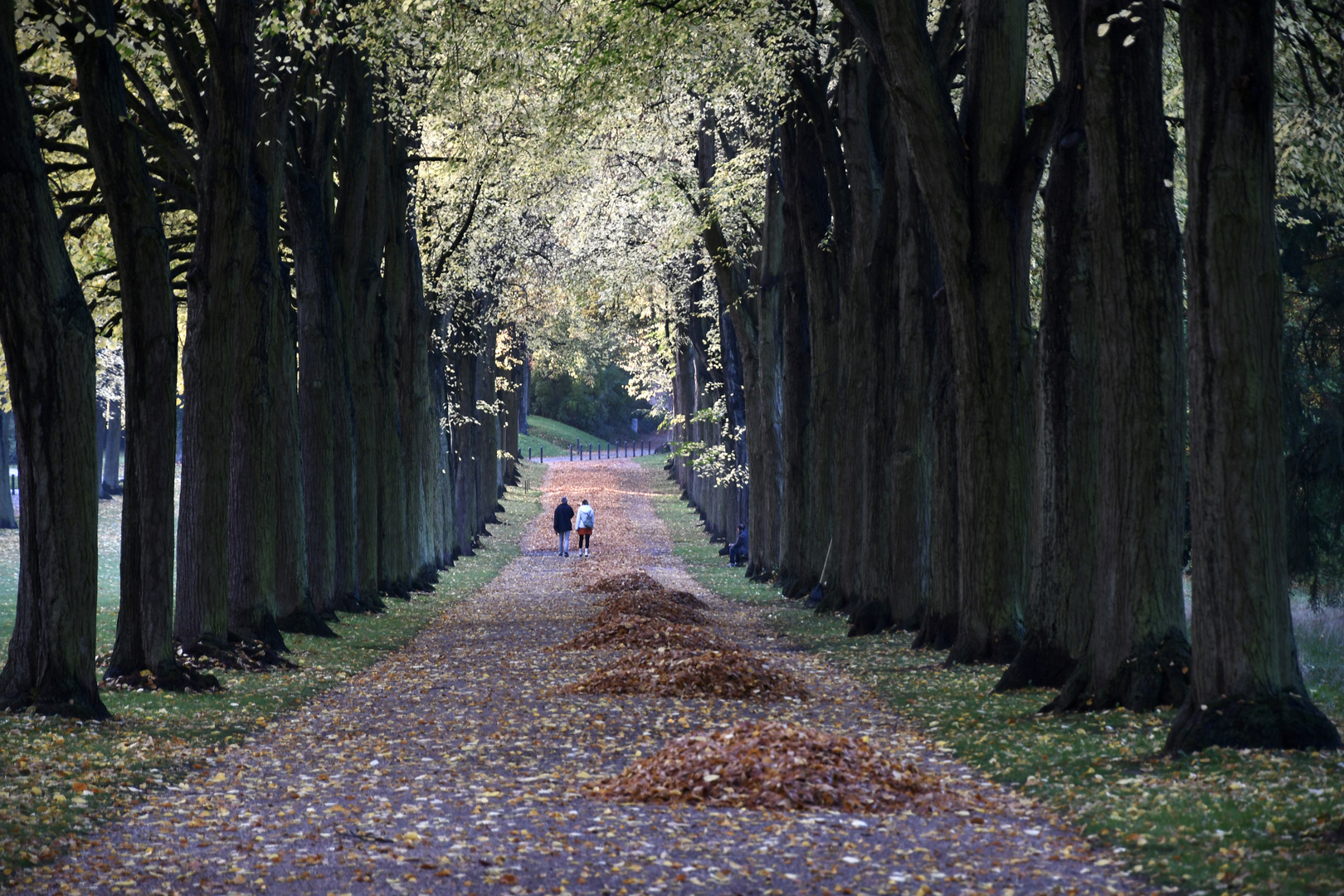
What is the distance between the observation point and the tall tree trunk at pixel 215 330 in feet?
47.1

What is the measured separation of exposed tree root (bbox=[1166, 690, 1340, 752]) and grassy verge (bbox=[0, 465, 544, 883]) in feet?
21.6

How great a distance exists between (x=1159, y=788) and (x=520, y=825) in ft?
12.1

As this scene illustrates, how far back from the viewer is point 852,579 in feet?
74.8

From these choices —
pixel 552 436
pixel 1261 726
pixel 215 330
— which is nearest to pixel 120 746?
pixel 215 330

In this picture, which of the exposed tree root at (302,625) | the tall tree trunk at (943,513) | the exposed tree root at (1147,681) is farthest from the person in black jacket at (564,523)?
the exposed tree root at (1147,681)

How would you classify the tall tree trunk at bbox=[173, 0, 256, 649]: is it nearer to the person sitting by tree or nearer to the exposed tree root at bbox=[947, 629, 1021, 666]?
the exposed tree root at bbox=[947, 629, 1021, 666]

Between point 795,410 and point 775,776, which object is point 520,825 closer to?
point 775,776

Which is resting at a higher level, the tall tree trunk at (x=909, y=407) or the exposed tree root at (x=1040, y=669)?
the tall tree trunk at (x=909, y=407)

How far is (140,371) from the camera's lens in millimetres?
12891

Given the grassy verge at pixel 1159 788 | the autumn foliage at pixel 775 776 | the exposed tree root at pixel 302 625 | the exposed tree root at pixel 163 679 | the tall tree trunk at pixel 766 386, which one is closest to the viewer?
the grassy verge at pixel 1159 788

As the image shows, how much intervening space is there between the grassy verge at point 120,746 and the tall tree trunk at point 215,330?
3.39 ft

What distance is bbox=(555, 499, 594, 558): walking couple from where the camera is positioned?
138 feet

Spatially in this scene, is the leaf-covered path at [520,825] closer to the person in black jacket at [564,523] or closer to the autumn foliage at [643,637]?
the autumn foliage at [643,637]

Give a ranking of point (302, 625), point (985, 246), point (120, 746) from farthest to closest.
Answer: point (302, 625) < point (985, 246) < point (120, 746)
